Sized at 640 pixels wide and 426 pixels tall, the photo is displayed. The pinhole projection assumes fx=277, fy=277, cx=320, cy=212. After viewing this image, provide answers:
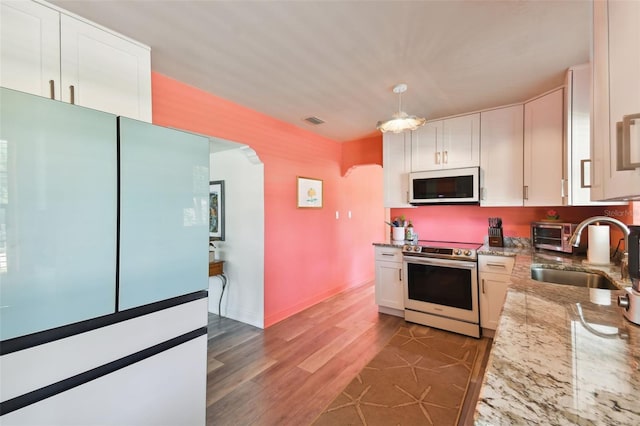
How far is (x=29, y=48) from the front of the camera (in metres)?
1.41

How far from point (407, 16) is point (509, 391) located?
1805mm

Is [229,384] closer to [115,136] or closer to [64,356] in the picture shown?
[64,356]

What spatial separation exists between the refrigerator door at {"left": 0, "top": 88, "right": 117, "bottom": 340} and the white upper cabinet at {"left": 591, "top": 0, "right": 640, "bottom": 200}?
5.93 feet

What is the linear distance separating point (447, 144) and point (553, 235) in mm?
1401

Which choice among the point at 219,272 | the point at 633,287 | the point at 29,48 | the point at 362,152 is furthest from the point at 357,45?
the point at 219,272

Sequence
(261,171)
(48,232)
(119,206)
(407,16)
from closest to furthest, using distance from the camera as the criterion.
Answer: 1. (48,232)
2. (119,206)
3. (407,16)
4. (261,171)

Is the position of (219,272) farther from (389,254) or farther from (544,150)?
(544,150)

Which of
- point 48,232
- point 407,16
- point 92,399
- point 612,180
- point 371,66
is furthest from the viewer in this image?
point 371,66

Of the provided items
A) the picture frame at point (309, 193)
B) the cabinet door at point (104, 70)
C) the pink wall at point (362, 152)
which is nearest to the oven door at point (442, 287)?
the picture frame at point (309, 193)

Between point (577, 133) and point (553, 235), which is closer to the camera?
point (577, 133)

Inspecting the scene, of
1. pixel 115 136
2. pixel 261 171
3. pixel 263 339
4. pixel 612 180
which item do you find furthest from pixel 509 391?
pixel 261 171

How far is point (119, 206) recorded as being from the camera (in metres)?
1.33

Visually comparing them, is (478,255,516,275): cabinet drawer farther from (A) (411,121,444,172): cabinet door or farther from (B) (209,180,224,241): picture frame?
(B) (209,180,224,241): picture frame

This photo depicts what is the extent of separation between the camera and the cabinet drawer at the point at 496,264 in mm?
2701
